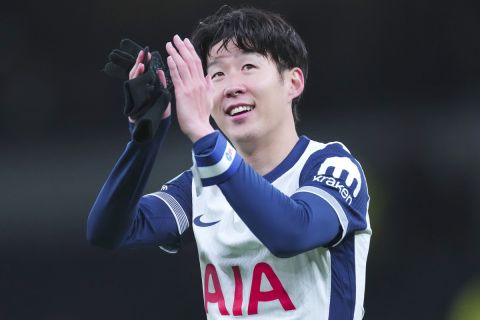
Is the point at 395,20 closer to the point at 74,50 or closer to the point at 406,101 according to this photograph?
the point at 406,101

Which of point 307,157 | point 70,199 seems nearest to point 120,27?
point 70,199

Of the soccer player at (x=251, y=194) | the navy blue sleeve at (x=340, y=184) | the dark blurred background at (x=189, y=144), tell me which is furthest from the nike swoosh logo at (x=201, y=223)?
the dark blurred background at (x=189, y=144)

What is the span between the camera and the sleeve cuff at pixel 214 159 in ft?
7.11

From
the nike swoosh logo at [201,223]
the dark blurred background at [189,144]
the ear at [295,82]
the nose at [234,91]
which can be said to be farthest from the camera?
the dark blurred background at [189,144]

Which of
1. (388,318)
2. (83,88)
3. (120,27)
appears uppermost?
(120,27)

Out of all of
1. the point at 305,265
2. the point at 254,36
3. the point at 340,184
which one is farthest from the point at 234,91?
the point at 305,265

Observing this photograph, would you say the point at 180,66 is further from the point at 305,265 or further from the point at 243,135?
the point at 305,265

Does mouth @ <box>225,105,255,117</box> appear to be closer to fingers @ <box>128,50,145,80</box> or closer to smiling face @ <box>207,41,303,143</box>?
smiling face @ <box>207,41,303,143</box>

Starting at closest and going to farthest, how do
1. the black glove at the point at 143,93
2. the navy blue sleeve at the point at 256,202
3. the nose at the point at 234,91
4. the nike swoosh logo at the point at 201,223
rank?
the navy blue sleeve at the point at 256,202 < the black glove at the point at 143,93 < the nose at the point at 234,91 < the nike swoosh logo at the point at 201,223

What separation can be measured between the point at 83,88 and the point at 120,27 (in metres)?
0.46

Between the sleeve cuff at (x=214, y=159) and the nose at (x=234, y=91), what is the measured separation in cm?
44

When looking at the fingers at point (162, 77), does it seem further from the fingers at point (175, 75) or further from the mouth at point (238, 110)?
the mouth at point (238, 110)

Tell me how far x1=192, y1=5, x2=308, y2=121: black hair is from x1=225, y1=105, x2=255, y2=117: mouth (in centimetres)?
18

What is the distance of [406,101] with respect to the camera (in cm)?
564
